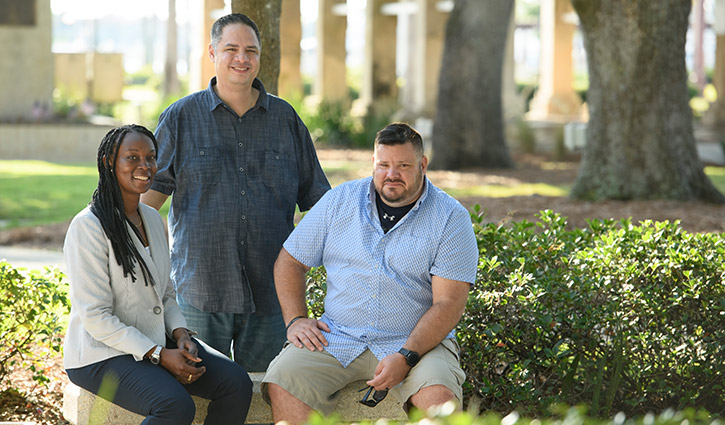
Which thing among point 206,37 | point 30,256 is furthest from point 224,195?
point 206,37

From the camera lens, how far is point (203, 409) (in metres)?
3.78

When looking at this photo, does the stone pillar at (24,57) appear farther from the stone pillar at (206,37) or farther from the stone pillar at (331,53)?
the stone pillar at (331,53)

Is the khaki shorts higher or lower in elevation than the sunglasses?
higher

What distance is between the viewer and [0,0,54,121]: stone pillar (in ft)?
58.5

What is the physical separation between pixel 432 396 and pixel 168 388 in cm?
97

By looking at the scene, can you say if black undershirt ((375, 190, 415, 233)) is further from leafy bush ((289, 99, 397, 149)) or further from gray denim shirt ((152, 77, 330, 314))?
leafy bush ((289, 99, 397, 149))

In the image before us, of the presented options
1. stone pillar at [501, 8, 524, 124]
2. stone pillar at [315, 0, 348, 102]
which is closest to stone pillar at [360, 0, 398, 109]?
stone pillar at [315, 0, 348, 102]

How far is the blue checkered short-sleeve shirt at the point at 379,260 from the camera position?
3713 mm

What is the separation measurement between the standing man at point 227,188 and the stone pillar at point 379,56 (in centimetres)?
1829

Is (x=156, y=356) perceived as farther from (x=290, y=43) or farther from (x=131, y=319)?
(x=290, y=43)

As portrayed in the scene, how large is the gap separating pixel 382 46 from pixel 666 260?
728 inches

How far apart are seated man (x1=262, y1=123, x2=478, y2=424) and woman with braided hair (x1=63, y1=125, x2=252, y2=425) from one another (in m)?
0.26

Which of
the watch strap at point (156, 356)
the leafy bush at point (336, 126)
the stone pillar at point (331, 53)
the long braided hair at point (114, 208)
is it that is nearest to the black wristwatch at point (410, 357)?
the watch strap at point (156, 356)

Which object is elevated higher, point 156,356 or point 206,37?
point 206,37
